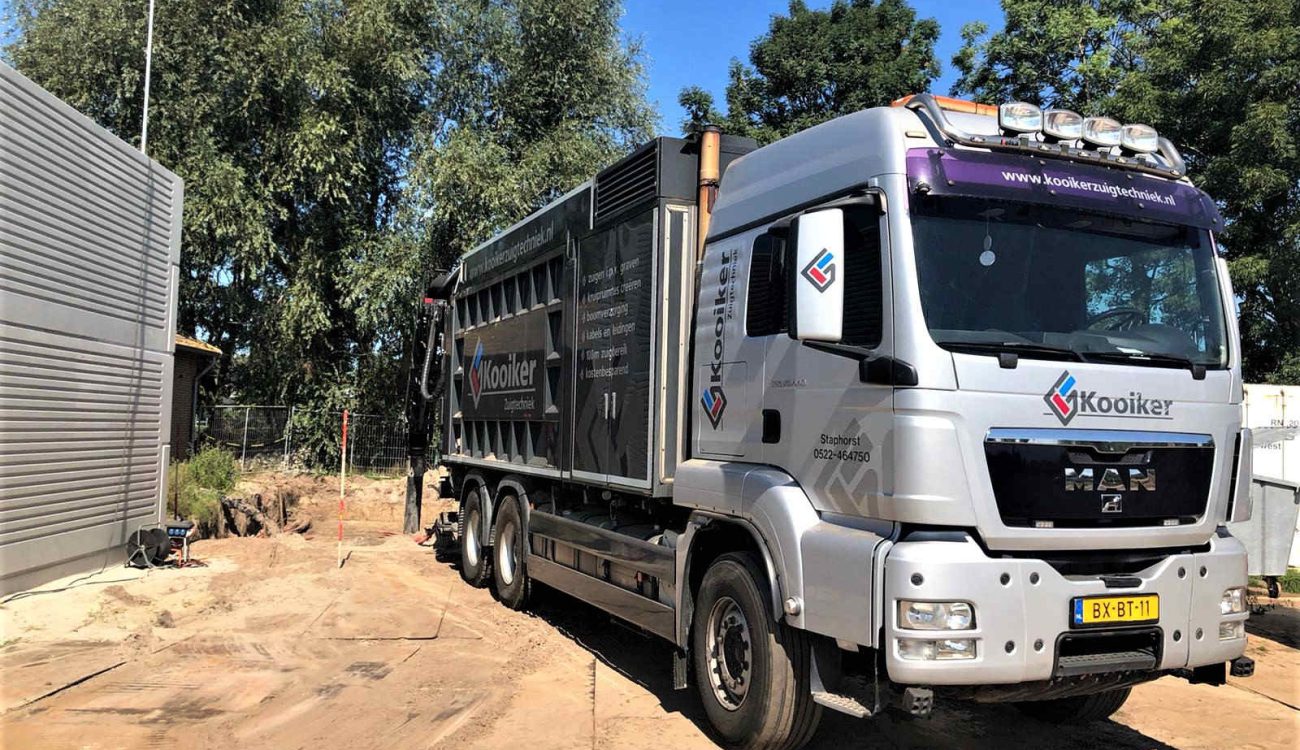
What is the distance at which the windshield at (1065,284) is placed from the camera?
4207 mm

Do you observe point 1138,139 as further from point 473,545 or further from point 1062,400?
point 473,545

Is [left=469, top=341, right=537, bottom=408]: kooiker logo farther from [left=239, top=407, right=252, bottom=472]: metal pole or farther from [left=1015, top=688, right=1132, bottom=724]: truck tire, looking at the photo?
[left=239, top=407, right=252, bottom=472]: metal pole

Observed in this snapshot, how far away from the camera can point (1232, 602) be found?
4527 millimetres

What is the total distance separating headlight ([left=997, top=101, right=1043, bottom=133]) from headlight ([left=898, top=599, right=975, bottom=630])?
2.33m

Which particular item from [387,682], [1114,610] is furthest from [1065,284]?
[387,682]

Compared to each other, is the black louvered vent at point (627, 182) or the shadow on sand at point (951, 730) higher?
the black louvered vent at point (627, 182)

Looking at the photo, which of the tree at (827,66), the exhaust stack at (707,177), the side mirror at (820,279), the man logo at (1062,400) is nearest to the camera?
the man logo at (1062,400)

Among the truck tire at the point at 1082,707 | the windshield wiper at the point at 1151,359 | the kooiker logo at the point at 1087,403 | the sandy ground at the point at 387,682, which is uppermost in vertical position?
the windshield wiper at the point at 1151,359

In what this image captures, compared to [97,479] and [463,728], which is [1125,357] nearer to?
[463,728]

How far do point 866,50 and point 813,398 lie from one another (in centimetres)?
2321

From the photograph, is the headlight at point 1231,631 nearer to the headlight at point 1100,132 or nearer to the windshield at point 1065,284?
the windshield at point 1065,284

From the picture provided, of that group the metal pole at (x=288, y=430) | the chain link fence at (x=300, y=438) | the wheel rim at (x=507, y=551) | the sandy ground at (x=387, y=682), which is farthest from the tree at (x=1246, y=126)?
the metal pole at (x=288, y=430)

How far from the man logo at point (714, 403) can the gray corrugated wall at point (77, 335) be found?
7129 mm

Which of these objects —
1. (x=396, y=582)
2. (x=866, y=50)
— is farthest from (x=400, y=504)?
(x=866, y=50)
